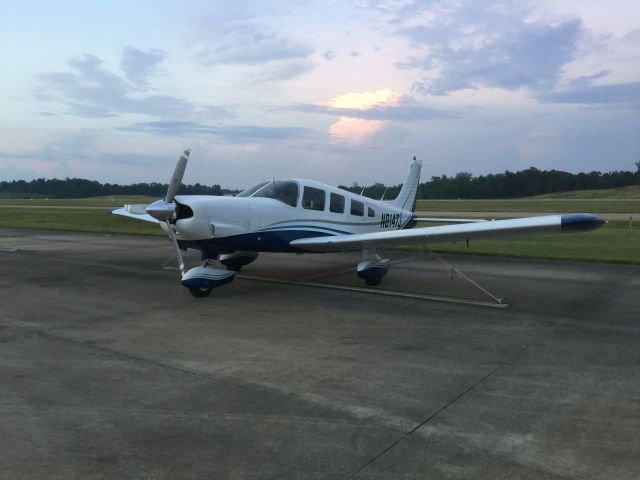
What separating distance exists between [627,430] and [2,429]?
16.7 feet

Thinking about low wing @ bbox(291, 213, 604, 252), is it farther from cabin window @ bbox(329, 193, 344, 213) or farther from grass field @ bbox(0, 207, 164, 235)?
grass field @ bbox(0, 207, 164, 235)

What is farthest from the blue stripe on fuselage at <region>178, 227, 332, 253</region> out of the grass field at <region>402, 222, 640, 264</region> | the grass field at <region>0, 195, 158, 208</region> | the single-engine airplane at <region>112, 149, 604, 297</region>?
the grass field at <region>0, 195, 158, 208</region>

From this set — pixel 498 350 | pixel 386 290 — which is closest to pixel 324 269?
pixel 386 290

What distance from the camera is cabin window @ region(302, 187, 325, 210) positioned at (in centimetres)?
1143

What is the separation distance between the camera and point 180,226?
9.55 meters

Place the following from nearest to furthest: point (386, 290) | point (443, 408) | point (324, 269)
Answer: point (443, 408) < point (386, 290) < point (324, 269)

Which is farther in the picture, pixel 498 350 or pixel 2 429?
pixel 498 350

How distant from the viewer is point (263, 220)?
10578 millimetres

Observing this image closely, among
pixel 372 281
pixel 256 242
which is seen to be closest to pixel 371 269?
pixel 372 281

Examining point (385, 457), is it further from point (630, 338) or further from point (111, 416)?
point (630, 338)

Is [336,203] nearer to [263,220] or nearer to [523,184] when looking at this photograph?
[263,220]

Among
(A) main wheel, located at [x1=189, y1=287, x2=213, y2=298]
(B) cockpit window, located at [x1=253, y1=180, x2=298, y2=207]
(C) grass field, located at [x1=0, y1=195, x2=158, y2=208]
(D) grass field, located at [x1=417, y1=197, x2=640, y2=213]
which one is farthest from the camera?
(C) grass field, located at [x1=0, y1=195, x2=158, y2=208]

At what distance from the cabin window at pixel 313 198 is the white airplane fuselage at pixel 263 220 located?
0.03 meters

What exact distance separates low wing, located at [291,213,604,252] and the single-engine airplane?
0.04 feet
